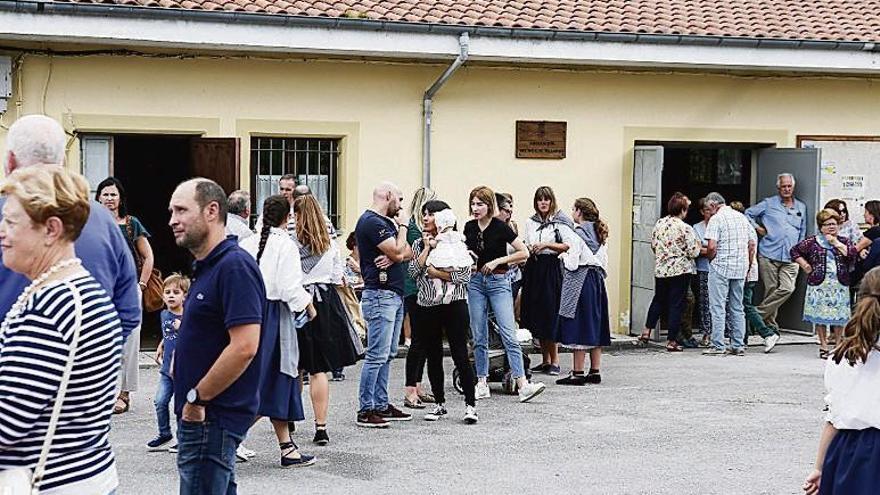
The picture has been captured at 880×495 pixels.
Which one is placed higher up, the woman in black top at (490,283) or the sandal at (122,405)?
→ the woman in black top at (490,283)

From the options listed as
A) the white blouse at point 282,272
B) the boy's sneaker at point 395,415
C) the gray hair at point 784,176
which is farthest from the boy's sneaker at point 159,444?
the gray hair at point 784,176

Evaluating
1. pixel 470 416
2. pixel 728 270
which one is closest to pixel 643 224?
pixel 728 270

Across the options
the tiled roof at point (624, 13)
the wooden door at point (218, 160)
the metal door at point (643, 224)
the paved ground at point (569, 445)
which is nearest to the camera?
the paved ground at point (569, 445)

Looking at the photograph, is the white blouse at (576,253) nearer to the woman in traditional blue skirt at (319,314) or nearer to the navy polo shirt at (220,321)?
the woman in traditional blue skirt at (319,314)

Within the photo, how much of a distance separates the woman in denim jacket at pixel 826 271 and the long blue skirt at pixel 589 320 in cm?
321

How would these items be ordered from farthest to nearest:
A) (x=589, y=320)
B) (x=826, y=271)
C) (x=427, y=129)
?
(x=427, y=129)
(x=826, y=271)
(x=589, y=320)

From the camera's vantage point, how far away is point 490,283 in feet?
35.5

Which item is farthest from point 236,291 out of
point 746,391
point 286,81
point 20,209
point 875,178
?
point 875,178

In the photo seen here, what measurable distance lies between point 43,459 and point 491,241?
7.30 m

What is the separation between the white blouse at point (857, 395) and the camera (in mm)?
5285

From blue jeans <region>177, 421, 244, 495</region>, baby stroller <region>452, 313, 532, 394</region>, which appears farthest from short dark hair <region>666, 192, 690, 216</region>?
blue jeans <region>177, 421, 244, 495</region>

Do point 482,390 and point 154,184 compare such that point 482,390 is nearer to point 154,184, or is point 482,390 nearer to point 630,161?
point 630,161

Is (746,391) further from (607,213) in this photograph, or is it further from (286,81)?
(286,81)

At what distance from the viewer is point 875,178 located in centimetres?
1633
